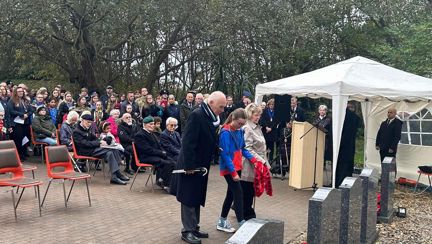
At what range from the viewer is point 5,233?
251 inches

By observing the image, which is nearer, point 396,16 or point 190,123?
point 190,123

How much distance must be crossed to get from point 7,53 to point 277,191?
462 inches

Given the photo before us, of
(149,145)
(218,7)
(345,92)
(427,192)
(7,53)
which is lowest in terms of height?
(427,192)

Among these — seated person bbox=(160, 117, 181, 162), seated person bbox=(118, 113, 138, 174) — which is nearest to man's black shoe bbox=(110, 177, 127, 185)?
seated person bbox=(118, 113, 138, 174)

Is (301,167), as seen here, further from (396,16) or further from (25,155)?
(396,16)

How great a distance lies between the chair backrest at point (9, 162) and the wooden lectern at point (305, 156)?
17.8ft

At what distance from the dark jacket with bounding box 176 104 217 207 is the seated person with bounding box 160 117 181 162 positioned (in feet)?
11.4

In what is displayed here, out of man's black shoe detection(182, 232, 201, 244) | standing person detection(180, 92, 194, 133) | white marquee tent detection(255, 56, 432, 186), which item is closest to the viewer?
man's black shoe detection(182, 232, 201, 244)

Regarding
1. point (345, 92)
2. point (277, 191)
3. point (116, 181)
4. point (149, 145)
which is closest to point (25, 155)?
point (116, 181)

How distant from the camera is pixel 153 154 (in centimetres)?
952

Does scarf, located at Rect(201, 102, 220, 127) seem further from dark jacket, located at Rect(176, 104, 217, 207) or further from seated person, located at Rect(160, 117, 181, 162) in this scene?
seated person, located at Rect(160, 117, 181, 162)

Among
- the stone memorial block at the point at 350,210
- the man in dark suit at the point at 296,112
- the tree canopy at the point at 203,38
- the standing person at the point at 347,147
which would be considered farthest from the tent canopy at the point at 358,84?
the tree canopy at the point at 203,38

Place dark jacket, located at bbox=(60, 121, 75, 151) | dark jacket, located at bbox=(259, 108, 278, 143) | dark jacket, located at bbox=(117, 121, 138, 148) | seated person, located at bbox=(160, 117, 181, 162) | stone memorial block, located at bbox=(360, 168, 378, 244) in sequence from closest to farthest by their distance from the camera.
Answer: stone memorial block, located at bbox=(360, 168, 378, 244) < seated person, located at bbox=(160, 117, 181, 162) < dark jacket, located at bbox=(60, 121, 75, 151) < dark jacket, located at bbox=(117, 121, 138, 148) < dark jacket, located at bbox=(259, 108, 278, 143)

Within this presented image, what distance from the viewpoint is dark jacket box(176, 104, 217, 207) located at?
6.03 m
